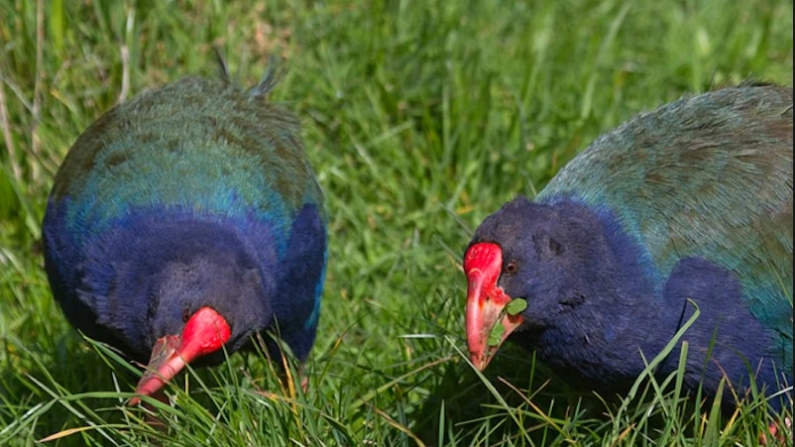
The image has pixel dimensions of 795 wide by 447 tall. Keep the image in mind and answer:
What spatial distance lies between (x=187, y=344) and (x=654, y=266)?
122 cm

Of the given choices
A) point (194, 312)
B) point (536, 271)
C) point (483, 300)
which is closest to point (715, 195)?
point (536, 271)

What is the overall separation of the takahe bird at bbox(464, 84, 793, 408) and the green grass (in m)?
0.52

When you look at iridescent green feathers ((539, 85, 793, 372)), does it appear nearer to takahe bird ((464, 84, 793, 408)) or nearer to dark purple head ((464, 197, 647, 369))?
takahe bird ((464, 84, 793, 408))

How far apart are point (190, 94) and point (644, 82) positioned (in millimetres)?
2218

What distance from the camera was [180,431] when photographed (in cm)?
338

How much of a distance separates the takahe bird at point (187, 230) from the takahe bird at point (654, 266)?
70 cm

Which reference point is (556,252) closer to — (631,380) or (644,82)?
(631,380)

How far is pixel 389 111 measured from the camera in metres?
5.33

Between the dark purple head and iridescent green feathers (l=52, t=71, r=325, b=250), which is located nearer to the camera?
the dark purple head

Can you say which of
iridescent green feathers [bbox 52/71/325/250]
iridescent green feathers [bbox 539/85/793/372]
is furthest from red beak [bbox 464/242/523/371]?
iridescent green feathers [bbox 52/71/325/250]

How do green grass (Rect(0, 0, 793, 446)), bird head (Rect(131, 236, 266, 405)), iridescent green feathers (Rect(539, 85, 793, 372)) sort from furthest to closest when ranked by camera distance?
1. green grass (Rect(0, 0, 793, 446))
2. iridescent green feathers (Rect(539, 85, 793, 372))
3. bird head (Rect(131, 236, 266, 405))

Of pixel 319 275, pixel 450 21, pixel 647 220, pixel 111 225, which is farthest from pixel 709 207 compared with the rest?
pixel 450 21

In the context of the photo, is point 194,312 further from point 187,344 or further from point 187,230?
point 187,230

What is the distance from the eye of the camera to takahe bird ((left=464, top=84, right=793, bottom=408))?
3.35m
